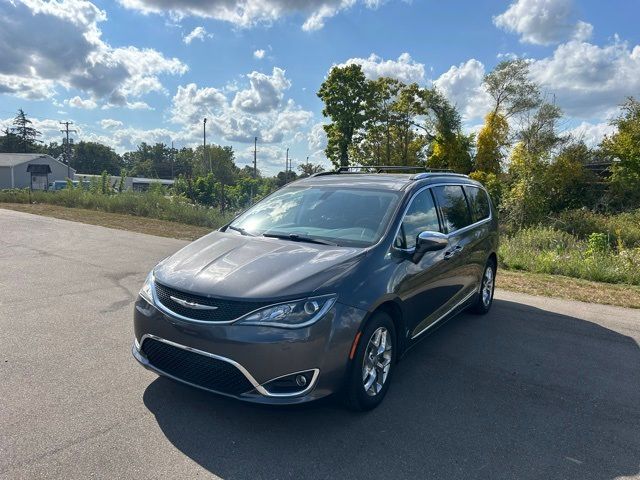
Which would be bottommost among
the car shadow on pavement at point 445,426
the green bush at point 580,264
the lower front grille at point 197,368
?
the car shadow on pavement at point 445,426

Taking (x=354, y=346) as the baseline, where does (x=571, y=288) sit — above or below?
below

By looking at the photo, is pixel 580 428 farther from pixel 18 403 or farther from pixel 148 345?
pixel 18 403

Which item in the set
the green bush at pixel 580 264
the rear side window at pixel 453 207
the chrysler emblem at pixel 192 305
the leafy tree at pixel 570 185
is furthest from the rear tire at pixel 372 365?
the leafy tree at pixel 570 185

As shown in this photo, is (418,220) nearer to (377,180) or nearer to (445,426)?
(377,180)

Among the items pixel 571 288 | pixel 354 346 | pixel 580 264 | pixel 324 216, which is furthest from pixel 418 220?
pixel 580 264

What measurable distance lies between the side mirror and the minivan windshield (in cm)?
34

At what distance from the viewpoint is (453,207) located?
17.5 feet

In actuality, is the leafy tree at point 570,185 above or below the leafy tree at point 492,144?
below

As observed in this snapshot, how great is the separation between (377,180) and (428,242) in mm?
1096

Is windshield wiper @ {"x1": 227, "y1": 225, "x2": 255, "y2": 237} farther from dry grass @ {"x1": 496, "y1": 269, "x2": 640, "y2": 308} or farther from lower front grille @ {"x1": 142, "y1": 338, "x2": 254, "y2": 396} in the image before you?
dry grass @ {"x1": 496, "y1": 269, "x2": 640, "y2": 308}

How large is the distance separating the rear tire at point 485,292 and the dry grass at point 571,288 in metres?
1.74

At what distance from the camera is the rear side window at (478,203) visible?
5.95m

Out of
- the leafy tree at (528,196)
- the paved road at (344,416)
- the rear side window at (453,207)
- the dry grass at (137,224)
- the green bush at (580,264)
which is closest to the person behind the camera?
the paved road at (344,416)

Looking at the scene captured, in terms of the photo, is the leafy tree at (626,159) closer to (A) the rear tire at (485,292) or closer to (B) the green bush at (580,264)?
(B) the green bush at (580,264)
